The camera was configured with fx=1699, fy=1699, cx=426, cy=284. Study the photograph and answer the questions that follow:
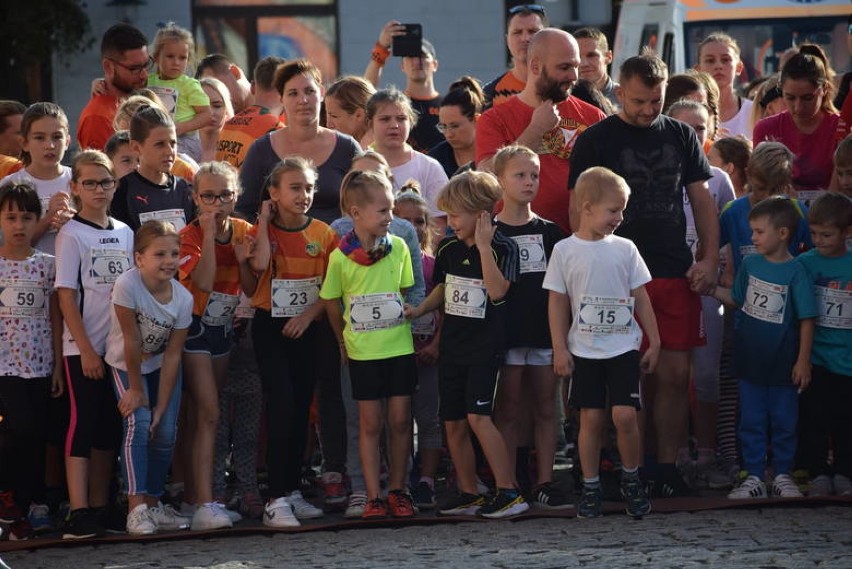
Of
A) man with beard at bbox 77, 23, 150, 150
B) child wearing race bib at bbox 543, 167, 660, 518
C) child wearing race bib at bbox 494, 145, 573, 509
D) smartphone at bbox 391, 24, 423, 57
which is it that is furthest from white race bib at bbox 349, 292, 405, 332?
smartphone at bbox 391, 24, 423, 57

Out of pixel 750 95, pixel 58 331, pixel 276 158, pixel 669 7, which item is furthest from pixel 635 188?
pixel 669 7

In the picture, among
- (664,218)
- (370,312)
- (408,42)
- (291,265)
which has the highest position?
(408,42)

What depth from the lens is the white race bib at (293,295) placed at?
748cm

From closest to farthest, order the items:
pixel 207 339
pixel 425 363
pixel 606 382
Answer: pixel 606 382 → pixel 207 339 → pixel 425 363

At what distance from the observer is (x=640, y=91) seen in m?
7.40

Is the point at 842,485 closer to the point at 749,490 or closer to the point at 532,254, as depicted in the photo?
the point at 749,490

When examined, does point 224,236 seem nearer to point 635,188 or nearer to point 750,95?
point 635,188

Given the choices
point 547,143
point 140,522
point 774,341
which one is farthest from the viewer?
point 547,143

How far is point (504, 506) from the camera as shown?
7.27 m

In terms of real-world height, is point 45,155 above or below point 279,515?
above

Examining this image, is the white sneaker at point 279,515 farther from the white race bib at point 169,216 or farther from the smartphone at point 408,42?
the smartphone at point 408,42

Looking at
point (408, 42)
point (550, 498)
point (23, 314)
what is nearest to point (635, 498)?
point (550, 498)

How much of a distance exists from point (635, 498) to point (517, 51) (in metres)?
3.13

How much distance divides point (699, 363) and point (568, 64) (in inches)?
61.5
